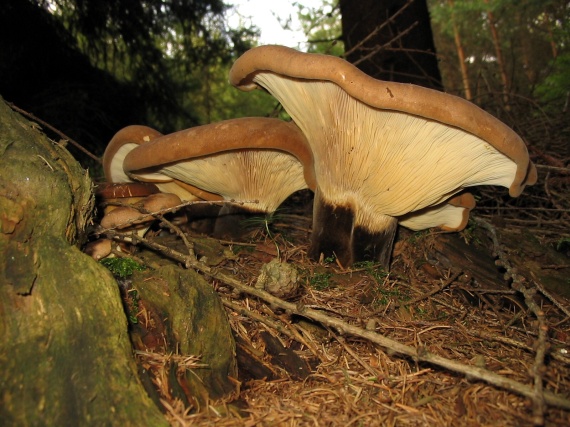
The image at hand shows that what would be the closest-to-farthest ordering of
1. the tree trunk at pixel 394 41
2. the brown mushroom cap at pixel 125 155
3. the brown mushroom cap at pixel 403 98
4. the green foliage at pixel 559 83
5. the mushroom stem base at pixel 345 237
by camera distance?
the brown mushroom cap at pixel 403 98, the mushroom stem base at pixel 345 237, the brown mushroom cap at pixel 125 155, the tree trunk at pixel 394 41, the green foliage at pixel 559 83

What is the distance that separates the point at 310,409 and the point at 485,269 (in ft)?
7.07

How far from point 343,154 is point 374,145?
0.23m

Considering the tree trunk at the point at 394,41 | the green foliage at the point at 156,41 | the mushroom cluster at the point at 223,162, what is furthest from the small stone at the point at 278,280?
the green foliage at the point at 156,41

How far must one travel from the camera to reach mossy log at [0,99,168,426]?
1.24 metres

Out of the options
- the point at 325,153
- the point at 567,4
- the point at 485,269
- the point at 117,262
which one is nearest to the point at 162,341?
the point at 117,262

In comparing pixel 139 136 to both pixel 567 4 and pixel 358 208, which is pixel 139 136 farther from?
pixel 567 4

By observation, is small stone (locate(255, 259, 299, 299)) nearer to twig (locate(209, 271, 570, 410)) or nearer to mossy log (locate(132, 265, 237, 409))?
twig (locate(209, 271, 570, 410))

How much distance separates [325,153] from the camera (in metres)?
2.55

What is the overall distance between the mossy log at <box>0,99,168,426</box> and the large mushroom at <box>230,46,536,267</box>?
50.8 inches

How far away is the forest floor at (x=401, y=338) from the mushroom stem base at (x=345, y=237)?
9 centimetres

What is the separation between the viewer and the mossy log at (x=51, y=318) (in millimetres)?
1235

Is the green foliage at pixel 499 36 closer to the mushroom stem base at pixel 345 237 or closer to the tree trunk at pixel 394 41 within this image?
the tree trunk at pixel 394 41

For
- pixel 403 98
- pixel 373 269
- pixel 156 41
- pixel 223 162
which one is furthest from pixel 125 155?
pixel 156 41

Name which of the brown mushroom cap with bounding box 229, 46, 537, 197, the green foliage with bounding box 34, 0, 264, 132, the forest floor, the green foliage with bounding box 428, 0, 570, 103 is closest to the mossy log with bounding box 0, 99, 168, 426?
the forest floor
